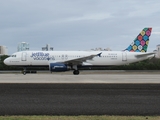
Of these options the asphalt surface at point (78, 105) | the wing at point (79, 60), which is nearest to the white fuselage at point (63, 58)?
the wing at point (79, 60)

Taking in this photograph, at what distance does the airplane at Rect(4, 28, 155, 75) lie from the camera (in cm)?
3591

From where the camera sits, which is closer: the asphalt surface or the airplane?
the asphalt surface

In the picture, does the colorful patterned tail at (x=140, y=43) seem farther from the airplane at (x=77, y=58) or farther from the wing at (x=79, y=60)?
the wing at (x=79, y=60)

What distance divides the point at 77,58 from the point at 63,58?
2.00m

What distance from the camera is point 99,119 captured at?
23.0ft

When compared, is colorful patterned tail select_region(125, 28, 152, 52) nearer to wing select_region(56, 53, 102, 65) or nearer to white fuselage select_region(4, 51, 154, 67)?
white fuselage select_region(4, 51, 154, 67)

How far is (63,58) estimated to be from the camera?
1458 inches

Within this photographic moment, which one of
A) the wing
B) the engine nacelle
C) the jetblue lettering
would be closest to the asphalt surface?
the engine nacelle

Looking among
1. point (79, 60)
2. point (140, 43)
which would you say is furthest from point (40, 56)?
point (140, 43)

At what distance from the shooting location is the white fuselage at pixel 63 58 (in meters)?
36.0

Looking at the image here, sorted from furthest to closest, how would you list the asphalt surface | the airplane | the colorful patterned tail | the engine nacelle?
1. the colorful patterned tail
2. the airplane
3. the engine nacelle
4. the asphalt surface

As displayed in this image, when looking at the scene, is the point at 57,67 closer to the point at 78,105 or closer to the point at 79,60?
the point at 79,60

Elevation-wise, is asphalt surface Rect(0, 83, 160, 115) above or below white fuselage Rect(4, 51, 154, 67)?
below

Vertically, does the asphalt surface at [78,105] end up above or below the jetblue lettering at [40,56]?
below
